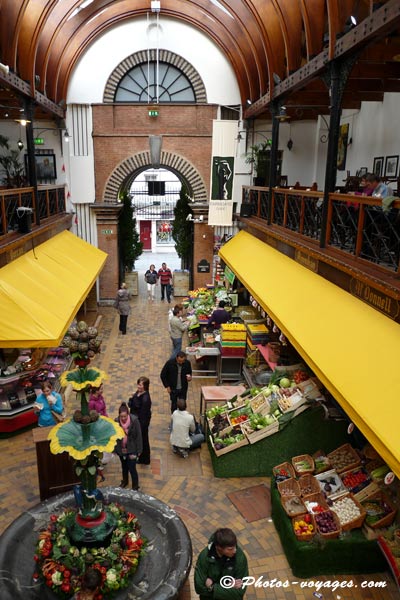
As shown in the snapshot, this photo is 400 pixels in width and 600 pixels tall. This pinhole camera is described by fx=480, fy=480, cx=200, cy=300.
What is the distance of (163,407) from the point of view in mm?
10148

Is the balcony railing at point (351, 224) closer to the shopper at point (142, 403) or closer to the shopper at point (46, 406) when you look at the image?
the shopper at point (142, 403)

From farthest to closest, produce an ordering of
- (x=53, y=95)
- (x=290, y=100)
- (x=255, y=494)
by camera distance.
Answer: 1. (x=53, y=95)
2. (x=290, y=100)
3. (x=255, y=494)

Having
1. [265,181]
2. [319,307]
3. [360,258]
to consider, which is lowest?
[319,307]

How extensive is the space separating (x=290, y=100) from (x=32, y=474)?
1100 cm

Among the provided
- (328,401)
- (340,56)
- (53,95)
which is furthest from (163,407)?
(53,95)

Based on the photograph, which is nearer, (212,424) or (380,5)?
(380,5)

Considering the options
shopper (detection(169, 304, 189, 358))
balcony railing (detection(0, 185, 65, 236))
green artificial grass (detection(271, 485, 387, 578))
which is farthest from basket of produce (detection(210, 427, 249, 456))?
balcony railing (detection(0, 185, 65, 236))

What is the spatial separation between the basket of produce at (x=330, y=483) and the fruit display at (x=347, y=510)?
165 millimetres

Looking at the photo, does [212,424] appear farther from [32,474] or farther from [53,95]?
[53,95]

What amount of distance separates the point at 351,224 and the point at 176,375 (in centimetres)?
417

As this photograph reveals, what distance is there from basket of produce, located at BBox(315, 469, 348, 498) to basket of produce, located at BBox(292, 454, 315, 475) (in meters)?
0.18

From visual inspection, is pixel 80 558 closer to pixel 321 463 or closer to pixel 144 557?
pixel 144 557

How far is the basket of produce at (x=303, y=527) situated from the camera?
19.0ft

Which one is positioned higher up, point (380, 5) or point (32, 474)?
point (380, 5)
